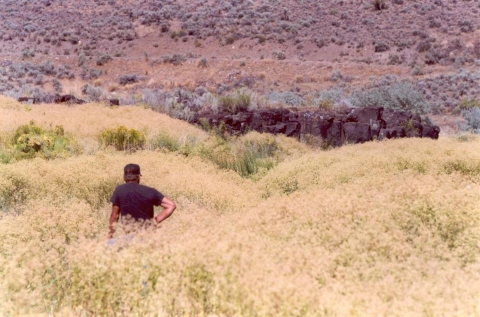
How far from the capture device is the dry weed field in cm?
418

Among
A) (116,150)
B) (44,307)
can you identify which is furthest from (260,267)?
(116,150)

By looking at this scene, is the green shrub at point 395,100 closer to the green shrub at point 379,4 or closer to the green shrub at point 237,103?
the green shrub at point 237,103

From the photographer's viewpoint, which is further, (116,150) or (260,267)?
(116,150)

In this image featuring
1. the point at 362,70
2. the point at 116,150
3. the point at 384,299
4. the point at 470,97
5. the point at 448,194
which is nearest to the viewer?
the point at 384,299

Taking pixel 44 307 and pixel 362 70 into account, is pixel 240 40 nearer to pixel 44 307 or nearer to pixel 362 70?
pixel 362 70

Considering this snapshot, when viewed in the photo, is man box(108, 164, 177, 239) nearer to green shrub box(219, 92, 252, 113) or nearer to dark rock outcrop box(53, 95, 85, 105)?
green shrub box(219, 92, 252, 113)

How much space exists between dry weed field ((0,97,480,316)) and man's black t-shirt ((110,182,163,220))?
0.95 feet

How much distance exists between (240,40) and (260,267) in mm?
39164

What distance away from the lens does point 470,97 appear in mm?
24375

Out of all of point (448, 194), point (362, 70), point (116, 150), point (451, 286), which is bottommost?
point (362, 70)

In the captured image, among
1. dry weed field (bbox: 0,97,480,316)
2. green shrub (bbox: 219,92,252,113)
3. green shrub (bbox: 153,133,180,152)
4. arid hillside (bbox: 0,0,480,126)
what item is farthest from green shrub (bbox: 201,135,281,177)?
arid hillside (bbox: 0,0,480,126)

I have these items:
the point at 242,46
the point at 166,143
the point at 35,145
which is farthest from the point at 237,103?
the point at 242,46

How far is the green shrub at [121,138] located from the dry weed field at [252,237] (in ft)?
1.44

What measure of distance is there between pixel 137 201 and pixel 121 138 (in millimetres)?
6593
